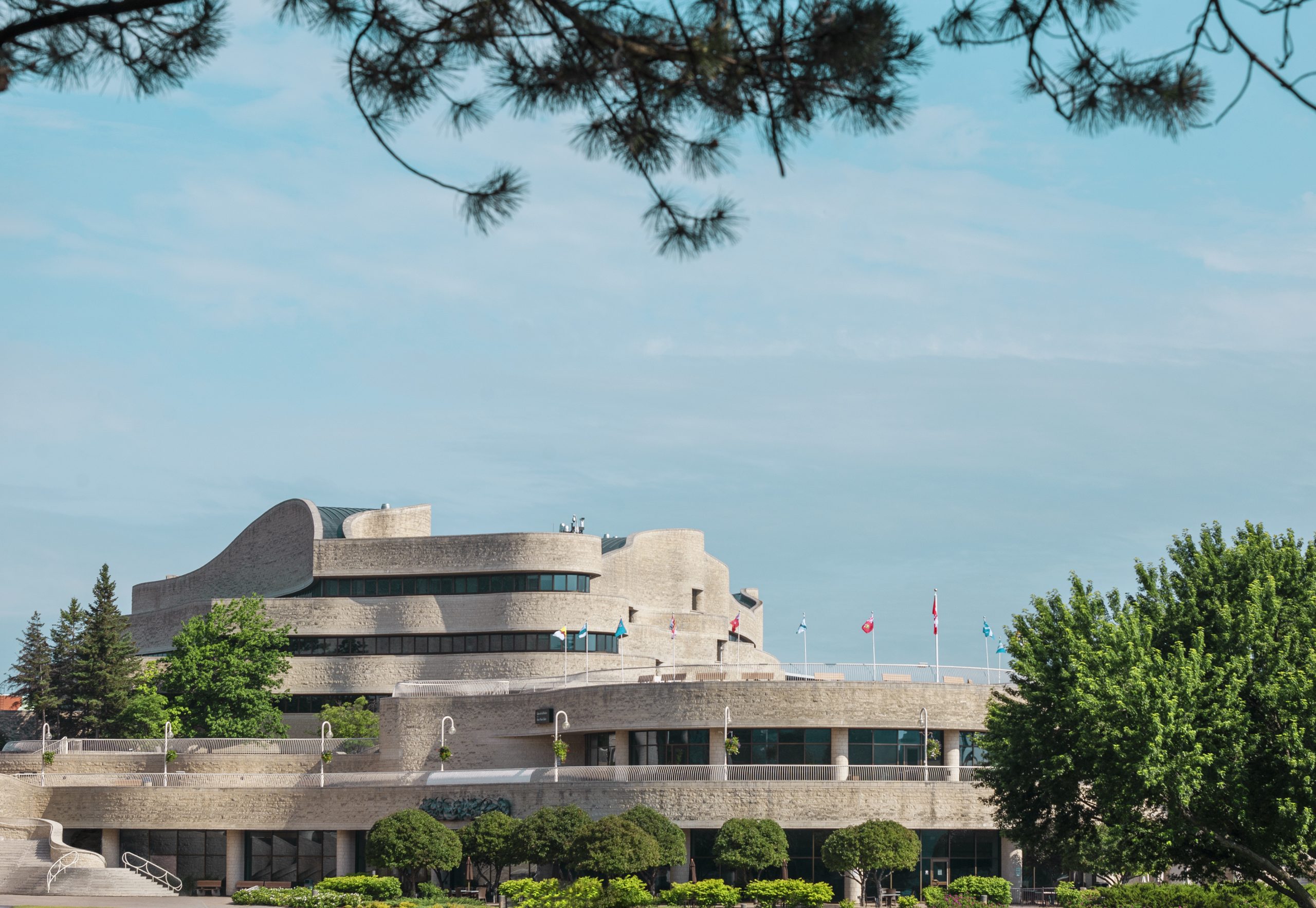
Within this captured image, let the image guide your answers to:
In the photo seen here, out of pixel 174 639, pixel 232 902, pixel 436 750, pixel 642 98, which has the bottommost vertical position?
pixel 232 902

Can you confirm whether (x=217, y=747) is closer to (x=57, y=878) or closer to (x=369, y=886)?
(x=57, y=878)

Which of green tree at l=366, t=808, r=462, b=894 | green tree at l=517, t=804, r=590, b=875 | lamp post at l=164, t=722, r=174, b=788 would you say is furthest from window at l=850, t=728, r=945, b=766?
lamp post at l=164, t=722, r=174, b=788

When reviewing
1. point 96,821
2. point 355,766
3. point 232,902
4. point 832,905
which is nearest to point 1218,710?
point 832,905

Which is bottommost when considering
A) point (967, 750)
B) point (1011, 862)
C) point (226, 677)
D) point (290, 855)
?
point (290, 855)

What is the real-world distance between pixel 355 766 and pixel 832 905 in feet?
81.6

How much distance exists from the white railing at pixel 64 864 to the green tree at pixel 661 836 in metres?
21.6

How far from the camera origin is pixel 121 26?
1600 centimetres

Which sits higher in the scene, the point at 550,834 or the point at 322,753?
the point at 322,753

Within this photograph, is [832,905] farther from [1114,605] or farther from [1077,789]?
[1114,605]

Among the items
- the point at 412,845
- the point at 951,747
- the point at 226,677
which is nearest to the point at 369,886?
the point at 412,845

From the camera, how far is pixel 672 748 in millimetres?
61031

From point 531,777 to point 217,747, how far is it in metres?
17.4

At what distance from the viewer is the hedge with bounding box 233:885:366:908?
169 feet

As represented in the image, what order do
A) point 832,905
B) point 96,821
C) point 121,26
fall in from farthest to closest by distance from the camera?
point 96,821, point 832,905, point 121,26
